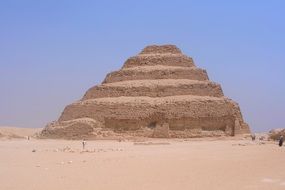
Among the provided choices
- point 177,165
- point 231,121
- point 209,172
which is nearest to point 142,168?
point 177,165

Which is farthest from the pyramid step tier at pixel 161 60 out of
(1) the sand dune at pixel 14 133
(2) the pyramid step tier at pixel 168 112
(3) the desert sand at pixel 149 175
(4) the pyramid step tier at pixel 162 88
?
(3) the desert sand at pixel 149 175

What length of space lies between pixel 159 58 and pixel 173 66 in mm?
Result: 1919

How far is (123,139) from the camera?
4434 centimetres

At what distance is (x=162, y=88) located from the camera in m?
48.2

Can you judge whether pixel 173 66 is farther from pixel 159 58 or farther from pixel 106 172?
pixel 106 172

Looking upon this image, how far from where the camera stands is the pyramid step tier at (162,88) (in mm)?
48031

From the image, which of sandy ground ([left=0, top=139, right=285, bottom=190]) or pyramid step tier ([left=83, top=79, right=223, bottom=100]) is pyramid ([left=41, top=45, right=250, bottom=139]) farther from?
sandy ground ([left=0, top=139, right=285, bottom=190])

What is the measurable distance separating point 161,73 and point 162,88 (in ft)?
8.50

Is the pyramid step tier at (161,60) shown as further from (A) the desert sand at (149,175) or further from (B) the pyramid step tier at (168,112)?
(A) the desert sand at (149,175)

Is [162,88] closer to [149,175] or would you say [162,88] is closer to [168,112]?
[168,112]

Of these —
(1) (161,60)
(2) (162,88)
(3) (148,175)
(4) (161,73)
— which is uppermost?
(1) (161,60)

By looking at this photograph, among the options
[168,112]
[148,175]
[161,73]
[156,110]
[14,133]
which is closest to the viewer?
[148,175]

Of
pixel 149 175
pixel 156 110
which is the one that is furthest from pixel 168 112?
pixel 149 175

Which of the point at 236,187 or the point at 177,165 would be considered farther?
the point at 177,165
